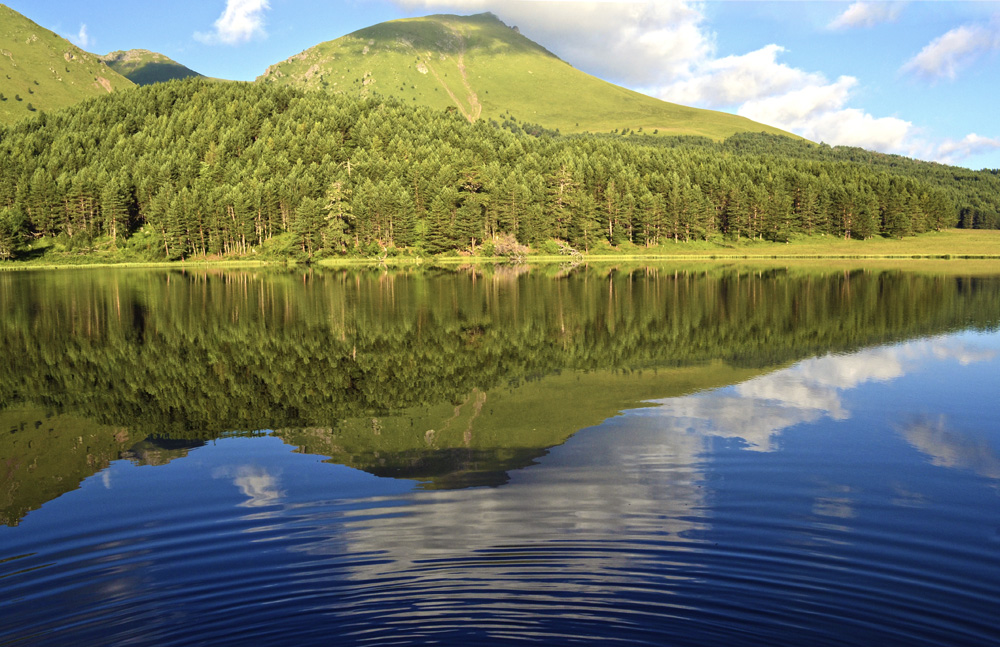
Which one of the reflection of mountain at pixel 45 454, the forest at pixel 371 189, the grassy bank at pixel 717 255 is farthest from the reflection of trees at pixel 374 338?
the forest at pixel 371 189

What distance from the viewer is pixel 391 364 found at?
24547 millimetres

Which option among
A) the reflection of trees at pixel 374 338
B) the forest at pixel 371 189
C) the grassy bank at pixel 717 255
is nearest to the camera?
the reflection of trees at pixel 374 338

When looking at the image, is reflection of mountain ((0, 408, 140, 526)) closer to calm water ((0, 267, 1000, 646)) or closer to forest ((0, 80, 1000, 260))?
calm water ((0, 267, 1000, 646))

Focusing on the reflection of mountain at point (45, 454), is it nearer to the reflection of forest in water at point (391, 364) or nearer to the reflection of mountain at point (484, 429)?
the reflection of forest in water at point (391, 364)

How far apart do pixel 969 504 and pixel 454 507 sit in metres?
8.54

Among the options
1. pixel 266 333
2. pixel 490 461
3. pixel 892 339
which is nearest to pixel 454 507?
pixel 490 461

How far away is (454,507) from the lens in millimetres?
11367

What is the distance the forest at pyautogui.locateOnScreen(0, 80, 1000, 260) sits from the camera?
130625 millimetres

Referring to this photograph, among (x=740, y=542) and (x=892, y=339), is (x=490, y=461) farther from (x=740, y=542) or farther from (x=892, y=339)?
(x=892, y=339)

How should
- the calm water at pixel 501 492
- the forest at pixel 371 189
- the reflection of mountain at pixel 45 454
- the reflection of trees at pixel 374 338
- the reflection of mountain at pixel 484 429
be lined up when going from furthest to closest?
1. the forest at pixel 371 189
2. the reflection of trees at pixel 374 338
3. the reflection of mountain at pixel 484 429
4. the reflection of mountain at pixel 45 454
5. the calm water at pixel 501 492

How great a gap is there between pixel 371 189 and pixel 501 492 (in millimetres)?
124884

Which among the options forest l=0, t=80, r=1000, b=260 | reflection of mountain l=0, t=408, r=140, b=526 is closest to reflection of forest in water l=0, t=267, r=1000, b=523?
reflection of mountain l=0, t=408, r=140, b=526

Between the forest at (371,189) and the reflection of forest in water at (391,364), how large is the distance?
82.2m

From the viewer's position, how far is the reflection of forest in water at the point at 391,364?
15.5 meters
